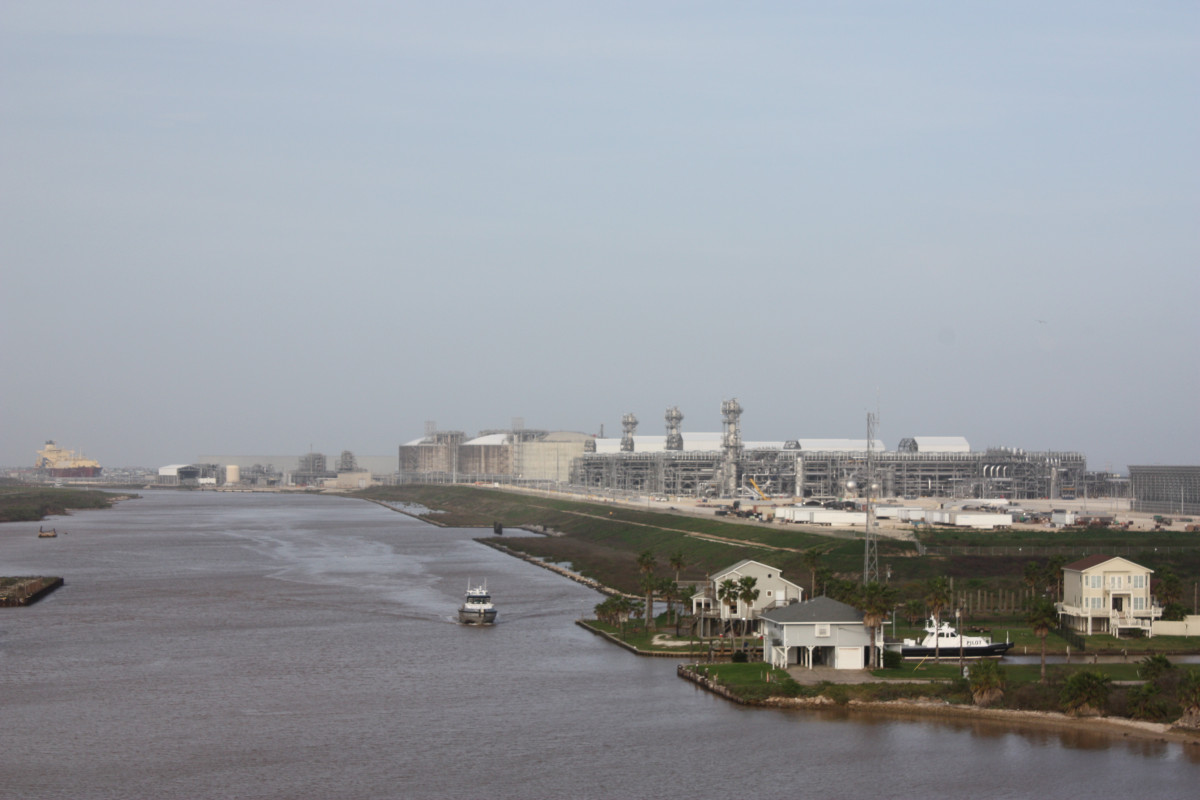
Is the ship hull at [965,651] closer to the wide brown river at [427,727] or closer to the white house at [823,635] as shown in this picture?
the white house at [823,635]

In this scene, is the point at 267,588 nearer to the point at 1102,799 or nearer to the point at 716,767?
the point at 716,767

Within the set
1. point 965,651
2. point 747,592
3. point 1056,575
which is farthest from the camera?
point 1056,575

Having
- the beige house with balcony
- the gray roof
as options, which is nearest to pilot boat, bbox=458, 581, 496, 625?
the gray roof

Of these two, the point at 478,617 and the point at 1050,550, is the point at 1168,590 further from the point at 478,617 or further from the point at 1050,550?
the point at 478,617

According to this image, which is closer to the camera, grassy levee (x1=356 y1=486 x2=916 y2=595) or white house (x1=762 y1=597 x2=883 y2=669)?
white house (x1=762 y1=597 x2=883 y2=669)

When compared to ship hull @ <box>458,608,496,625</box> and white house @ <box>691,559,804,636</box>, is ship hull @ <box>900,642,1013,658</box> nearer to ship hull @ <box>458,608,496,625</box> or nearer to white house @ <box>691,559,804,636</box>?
white house @ <box>691,559,804,636</box>

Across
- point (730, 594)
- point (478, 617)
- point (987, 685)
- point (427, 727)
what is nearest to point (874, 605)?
point (987, 685)
